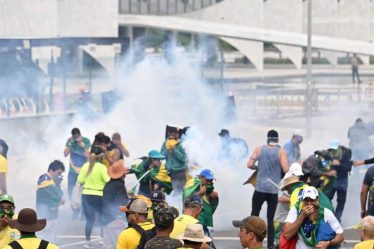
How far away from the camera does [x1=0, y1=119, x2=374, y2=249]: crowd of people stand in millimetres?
8555

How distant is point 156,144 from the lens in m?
25.7

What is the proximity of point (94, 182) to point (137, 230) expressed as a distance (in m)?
5.44

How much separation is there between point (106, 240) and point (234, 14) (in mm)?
48396

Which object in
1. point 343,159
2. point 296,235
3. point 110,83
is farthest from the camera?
point 110,83

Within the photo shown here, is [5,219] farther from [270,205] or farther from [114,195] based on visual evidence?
[270,205]

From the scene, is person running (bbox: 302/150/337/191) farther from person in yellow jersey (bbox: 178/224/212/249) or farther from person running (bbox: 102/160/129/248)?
person in yellow jersey (bbox: 178/224/212/249)

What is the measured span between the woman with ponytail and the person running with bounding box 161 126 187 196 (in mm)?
1749

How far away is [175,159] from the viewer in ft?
54.9

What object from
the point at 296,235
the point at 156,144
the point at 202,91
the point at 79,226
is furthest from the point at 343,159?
the point at 202,91

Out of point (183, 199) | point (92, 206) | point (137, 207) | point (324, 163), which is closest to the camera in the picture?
point (137, 207)

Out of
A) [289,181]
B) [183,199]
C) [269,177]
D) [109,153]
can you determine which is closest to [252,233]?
[289,181]

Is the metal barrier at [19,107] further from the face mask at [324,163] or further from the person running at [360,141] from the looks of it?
the face mask at [324,163]

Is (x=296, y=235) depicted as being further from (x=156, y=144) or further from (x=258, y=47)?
(x=258, y=47)

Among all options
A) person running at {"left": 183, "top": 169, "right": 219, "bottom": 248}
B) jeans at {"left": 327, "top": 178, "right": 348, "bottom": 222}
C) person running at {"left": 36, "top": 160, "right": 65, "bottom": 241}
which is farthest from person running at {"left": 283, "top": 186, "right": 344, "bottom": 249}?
jeans at {"left": 327, "top": 178, "right": 348, "bottom": 222}
